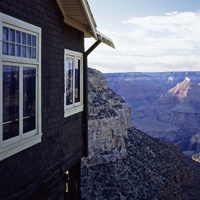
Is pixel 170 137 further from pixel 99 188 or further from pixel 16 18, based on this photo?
pixel 16 18

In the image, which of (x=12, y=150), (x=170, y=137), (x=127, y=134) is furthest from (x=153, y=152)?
(x=170, y=137)

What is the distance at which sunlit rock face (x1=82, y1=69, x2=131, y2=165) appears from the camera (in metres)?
43.9

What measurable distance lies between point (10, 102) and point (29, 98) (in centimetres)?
69

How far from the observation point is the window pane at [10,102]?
5316 mm

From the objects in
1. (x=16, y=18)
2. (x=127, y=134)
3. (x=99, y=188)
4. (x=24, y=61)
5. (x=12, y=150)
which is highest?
(x=16, y=18)

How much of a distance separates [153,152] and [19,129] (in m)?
47.4

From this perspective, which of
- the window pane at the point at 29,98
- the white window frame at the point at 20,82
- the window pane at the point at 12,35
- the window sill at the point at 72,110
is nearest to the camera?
the white window frame at the point at 20,82

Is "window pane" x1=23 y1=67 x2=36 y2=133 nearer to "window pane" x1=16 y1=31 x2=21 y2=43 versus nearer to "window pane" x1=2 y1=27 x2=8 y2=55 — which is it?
"window pane" x1=16 y1=31 x2=21 y2=43

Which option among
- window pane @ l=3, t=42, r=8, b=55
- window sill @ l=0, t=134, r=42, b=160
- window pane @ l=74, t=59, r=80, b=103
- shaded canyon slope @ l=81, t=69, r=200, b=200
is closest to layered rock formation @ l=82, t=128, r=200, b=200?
shaded canyon slope @ l=81, t=69, r=200, b=200

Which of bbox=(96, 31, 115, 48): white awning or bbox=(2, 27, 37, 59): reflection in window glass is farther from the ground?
bbox=(96, 31, 115, 48): white awning

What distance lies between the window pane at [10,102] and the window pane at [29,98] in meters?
0.28

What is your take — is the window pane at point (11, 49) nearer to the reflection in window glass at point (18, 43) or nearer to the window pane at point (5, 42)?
the reflection in window glass at point (18, 43)

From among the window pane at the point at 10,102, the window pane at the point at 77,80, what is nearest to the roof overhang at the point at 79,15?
the window pane at the point at 77,80

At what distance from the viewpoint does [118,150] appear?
45.2 meters
